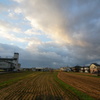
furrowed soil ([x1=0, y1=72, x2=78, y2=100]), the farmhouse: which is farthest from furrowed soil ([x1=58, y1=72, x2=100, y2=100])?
the farmhouse

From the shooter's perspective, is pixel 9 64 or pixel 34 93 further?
pixel 9 64

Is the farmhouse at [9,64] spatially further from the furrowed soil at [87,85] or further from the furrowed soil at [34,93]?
the furrowed soil at [34,93]

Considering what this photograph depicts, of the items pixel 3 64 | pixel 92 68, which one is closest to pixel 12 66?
pixel 3 64

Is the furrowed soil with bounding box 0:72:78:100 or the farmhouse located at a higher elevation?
the farmhouse

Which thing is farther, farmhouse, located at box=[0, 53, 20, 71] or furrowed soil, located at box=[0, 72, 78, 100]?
farmhouse, located at box=[0, 53, 20, 71]

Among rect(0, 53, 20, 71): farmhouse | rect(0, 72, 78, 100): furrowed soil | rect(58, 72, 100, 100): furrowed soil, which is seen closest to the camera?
rect(0, 72, 78, 100): furrowed soil

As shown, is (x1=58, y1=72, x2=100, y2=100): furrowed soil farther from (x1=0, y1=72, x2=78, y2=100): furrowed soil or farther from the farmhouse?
the farmhouse

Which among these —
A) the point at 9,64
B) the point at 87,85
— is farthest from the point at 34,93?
the point at 9,64

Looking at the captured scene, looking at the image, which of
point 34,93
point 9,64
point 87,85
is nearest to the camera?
point 34,93

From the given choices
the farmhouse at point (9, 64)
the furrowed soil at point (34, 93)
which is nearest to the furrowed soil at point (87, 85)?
the furrowed soil at point (34, 93)

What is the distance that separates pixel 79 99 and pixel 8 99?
6.76 metres

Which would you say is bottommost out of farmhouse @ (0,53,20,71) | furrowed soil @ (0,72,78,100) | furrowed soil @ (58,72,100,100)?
furrowed soil @ (58,72,100,100)

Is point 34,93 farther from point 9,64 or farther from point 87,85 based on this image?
point 9,64

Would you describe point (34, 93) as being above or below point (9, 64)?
below
